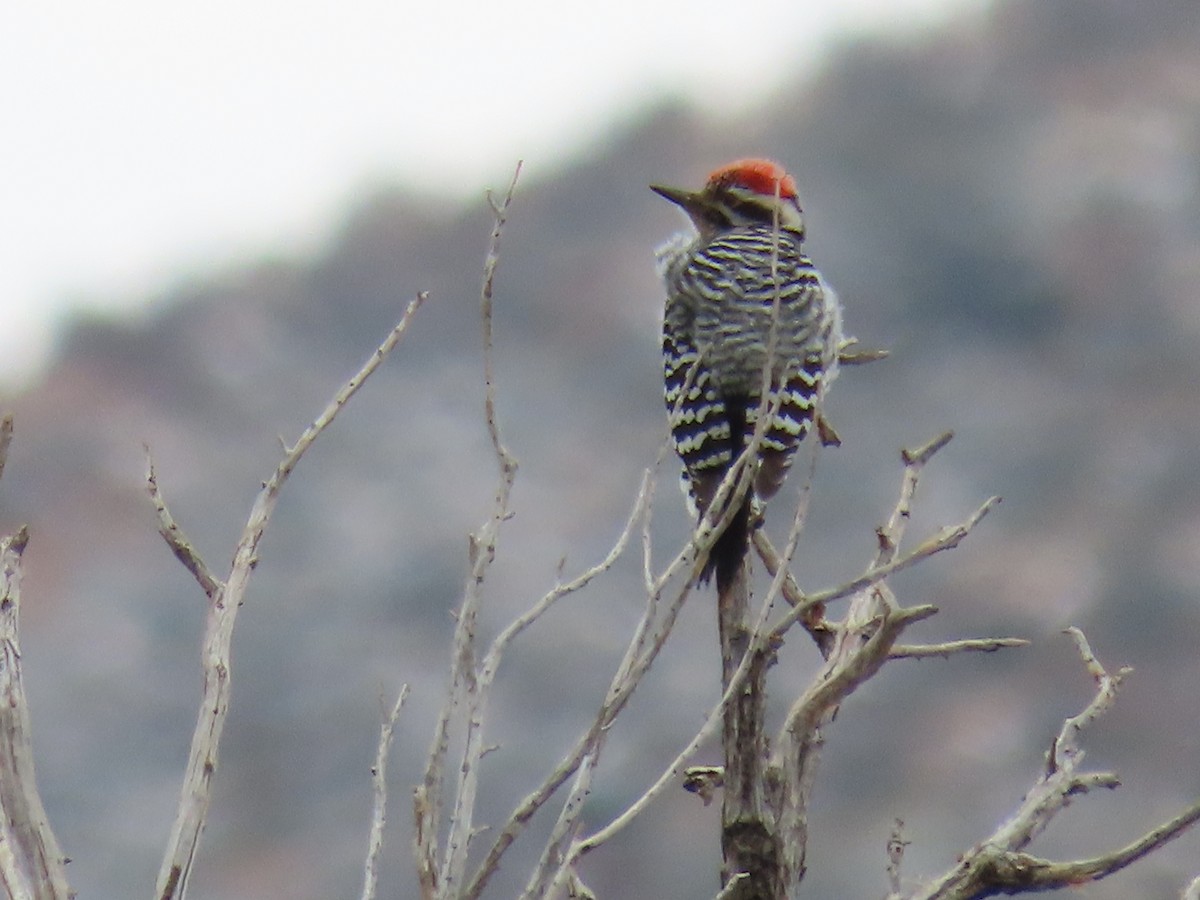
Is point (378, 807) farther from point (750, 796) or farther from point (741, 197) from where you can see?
point (741, 197)

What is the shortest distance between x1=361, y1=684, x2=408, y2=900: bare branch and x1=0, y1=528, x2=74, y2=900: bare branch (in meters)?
0.42

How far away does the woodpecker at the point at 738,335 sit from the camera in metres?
4.27

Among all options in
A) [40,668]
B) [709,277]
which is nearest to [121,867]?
[40,668]

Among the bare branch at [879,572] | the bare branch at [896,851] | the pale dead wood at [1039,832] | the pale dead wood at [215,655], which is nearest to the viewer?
the pale dead wood at [215,655]

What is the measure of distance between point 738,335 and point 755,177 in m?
1.17

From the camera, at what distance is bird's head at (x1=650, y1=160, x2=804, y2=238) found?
18.5 ft

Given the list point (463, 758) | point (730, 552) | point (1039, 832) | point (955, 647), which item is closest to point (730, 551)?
point (730, 552)

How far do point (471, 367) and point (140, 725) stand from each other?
2.42 m

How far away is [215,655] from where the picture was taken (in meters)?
2.44

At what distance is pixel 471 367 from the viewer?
291 inches

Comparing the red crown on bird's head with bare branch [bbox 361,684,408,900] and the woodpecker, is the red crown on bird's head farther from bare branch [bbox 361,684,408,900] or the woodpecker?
bare branch [bbox 361,684,408,900]

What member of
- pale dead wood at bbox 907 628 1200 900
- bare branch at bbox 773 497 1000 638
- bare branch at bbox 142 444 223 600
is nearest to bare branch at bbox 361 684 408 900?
bare branch at bbox 142 444 223 600

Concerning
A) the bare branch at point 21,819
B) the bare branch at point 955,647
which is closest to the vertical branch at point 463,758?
the bare branch at point 21,819

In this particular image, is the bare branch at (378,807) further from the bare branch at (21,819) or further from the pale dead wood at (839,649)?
the pale dead wood at (839,649)
